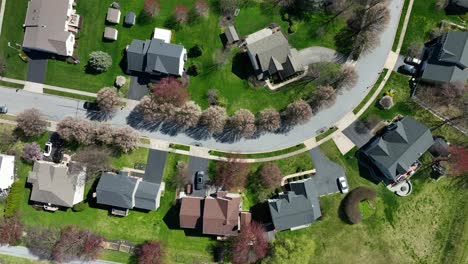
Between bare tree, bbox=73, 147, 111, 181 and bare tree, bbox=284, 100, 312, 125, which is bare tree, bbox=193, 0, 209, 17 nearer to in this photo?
bare tree, bbox=284, 100, 312, 125

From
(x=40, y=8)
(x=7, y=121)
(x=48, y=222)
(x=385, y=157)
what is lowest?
(x=48, y=222)

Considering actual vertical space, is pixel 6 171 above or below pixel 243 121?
below

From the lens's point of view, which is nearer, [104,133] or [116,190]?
[116,190]

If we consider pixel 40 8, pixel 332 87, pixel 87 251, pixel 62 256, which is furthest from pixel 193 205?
pixel 40 8

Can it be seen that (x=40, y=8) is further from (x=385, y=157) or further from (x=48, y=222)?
(x=385, y=157)

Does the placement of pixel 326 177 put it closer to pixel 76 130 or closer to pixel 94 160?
pixel 94 160

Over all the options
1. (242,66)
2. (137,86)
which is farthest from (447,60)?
A: (137,86)

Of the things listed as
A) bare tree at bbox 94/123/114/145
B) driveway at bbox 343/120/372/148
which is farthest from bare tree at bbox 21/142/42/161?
driveway at bbox 343/120/372/148
